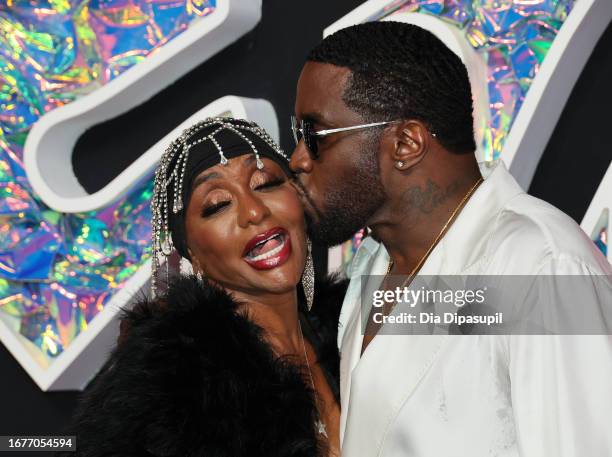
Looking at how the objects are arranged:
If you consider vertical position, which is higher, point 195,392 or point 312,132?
point 312,132

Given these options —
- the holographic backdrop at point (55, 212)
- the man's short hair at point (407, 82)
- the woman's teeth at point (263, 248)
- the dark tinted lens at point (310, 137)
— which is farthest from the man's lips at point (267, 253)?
the holographic backdrop at point (55, 212)

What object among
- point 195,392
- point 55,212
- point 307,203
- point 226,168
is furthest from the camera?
point 55,212

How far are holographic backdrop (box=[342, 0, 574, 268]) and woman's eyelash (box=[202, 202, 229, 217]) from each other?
0.86 m

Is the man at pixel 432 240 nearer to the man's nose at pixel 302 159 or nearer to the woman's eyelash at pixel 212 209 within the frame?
the man's nose at pixel 302 159

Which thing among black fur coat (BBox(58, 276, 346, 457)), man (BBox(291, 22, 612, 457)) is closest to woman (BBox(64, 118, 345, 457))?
black fur coat (BBox(58, 276, 346, 457))

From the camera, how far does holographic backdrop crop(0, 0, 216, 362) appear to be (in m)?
3.19

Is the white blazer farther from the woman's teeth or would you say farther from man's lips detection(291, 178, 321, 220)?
the woman's teeth

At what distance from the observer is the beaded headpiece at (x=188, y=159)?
7.64 ft

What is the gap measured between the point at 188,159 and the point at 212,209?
0.17 m

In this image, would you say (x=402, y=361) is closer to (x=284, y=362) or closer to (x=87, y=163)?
(x=284, y=362)

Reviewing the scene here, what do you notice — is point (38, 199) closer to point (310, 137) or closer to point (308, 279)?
point (308, 279)

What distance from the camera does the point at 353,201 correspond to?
2.02 m

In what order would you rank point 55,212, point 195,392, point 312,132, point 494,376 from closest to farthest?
point 494,376 < point 195,392 < point 312,132 < point 55,212

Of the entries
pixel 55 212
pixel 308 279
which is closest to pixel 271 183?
pixel 308 279
